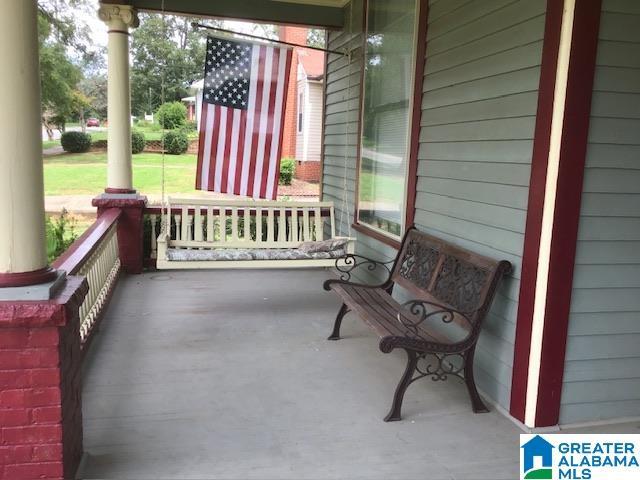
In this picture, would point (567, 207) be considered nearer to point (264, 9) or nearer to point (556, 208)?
point (556, 208)

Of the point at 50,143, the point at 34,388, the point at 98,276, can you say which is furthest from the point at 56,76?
the point at 34,388

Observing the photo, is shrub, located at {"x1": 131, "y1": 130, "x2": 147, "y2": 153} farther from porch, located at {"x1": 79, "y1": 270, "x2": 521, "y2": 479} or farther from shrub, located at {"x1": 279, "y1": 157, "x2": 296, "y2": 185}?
porch, located at {"x1": 79, "y1": 270, "x2": 521, "y2": 479}

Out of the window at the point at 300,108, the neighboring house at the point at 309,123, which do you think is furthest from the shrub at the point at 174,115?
the neighboring house at the point at 309,123

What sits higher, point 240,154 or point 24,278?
point 240,154

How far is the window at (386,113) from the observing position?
4188 millimetres

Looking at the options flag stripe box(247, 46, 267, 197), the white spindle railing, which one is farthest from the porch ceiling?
the white spindle railing

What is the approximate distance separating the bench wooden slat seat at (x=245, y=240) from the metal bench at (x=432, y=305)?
0.72 m

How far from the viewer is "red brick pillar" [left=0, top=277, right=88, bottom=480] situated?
193 centimetres

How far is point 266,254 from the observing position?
14.5ft

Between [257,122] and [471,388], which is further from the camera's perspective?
[257,122]

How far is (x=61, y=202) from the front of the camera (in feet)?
45.3

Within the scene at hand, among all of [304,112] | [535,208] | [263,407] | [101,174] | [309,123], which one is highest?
[304,112]

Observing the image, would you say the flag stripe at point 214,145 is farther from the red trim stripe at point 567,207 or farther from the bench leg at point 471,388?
the red trim stripe at point 567,207

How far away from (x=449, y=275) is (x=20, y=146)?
222cm
